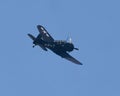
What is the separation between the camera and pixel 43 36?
191 metres

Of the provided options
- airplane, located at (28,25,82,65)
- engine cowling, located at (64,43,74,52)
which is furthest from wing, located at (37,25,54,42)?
engine cowling, located at (64,43,74,52)

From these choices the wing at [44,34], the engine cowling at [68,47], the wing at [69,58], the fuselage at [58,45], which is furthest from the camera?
the wing at [44,34]

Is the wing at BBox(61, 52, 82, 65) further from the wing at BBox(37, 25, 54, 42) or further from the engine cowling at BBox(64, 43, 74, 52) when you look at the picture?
the wing at BBox(37, 25, 54, 42)

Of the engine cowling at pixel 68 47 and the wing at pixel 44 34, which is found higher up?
the wing at pixel 44 34

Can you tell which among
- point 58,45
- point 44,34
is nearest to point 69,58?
point 58,45

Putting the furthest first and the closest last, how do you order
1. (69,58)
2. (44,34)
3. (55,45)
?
(44,34) → (69,58) → (55,45)

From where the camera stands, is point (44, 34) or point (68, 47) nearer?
point (68, 47)

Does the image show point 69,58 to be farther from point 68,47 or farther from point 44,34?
point 44,34

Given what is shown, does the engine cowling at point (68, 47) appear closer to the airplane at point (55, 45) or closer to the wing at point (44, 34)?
the airplane at point (55, 45)

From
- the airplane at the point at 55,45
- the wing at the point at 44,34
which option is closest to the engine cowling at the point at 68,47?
the airplane at the point at 55,45

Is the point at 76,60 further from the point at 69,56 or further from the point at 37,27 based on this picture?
the point at 37,27

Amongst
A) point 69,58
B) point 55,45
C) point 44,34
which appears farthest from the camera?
point 44,34

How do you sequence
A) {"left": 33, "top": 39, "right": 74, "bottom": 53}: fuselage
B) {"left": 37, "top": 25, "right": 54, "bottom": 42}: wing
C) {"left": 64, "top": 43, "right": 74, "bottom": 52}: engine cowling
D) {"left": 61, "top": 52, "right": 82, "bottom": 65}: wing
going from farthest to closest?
{"left": 37, "top": 25, "right": 54, "bottom": 42}: wing < {"left": 61, "top": 52, "right": 82, "bottom": 65}: wing < {"left": 64, "top": 43, "right": 74, "bottom": 52}: engine cowling < {"left": 33, "top": 39, "right": 74, "bottom": 53}: fuselage

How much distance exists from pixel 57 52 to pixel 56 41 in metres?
3.02
